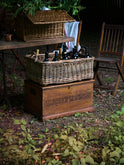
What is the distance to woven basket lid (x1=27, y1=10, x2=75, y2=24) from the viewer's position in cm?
359

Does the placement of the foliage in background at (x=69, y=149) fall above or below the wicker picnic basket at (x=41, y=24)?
below

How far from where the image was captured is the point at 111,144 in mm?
2627

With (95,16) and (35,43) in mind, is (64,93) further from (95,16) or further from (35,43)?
(95,16)

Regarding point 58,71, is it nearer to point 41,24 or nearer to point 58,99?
point 58,99

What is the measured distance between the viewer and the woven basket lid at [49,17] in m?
3.59

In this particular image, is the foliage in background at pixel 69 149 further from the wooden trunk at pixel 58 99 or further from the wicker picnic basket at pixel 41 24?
the wicker picnic basket at pixel 41 24

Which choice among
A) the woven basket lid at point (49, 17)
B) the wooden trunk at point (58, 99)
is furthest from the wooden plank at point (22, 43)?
the wooden trunk at point (58, 99)

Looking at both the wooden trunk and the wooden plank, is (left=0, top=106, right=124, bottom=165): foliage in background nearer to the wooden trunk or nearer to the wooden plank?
the wooden trunk

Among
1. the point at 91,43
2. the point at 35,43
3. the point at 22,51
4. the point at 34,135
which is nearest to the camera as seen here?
the point at 34,135

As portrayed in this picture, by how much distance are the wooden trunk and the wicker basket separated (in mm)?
76

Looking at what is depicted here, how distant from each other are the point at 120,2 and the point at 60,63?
779cm

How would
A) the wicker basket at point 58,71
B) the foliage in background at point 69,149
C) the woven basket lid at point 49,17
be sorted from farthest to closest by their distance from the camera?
1. the woven basket lid at point 49,17
2. the wicker basket at point 58,71
3. the foliage in background at point 69,149

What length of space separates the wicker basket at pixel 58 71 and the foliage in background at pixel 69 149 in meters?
0.67

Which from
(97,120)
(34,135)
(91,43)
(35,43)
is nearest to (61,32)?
(35,43)
